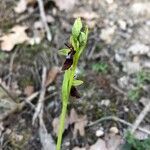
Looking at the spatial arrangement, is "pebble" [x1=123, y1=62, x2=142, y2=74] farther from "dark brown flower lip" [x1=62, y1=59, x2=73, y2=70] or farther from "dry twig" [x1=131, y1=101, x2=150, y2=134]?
"dark brown flower lip" [x1=62, y1=59, x2=73, y2=70]

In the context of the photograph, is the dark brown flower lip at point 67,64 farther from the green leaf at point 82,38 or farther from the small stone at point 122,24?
the small stone at point 122,24

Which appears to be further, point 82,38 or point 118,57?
point 118,57

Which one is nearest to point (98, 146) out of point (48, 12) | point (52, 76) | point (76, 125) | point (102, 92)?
point (76, 125)

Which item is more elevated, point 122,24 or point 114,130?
point 122,24

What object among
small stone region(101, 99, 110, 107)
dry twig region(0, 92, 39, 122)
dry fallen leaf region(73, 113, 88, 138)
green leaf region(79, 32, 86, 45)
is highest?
green leaf region(79, 32, 86, 45)

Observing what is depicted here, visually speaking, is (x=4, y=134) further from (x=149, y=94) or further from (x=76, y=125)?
(x=149, y=94)

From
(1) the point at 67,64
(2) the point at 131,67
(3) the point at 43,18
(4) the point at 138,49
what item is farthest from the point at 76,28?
(3) the point at 43,18

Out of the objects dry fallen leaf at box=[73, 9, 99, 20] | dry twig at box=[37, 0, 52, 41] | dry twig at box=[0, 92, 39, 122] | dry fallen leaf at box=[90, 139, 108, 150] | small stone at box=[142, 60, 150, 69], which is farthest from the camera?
dry fallen leaf at box=[73, 9, 99, 20]

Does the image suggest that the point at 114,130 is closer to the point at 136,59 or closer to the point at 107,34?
the point at 136,59

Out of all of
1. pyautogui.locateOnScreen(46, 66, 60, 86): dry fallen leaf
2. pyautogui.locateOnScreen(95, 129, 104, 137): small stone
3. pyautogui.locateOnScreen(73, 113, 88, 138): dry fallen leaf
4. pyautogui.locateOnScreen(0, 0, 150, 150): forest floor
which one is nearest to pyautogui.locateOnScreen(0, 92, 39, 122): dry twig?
pyautogui.locateOnScreen(0, 0, 150, 150): forest floor
